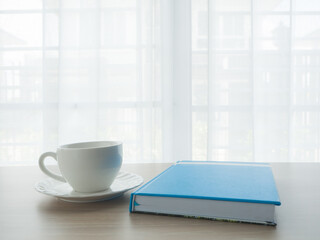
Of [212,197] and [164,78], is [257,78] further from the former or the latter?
[212,197]

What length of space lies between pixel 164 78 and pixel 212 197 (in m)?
1.49

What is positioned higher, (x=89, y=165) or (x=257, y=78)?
(x=257, y=78)

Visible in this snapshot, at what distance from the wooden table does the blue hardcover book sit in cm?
1

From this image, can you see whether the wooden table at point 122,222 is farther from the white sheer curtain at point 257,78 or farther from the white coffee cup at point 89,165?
the white sheer curtain at point 257,78

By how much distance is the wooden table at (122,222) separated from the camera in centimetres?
39

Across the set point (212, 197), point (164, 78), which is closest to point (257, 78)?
point (164, 78)

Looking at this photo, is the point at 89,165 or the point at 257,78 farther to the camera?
the point at 257,78

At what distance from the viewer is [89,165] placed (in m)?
0.50

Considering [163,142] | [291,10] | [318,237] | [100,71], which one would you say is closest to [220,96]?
[163,142]

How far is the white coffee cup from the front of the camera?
502 mm

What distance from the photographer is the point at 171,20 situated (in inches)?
73.5

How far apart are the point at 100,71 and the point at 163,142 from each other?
23.9 inches

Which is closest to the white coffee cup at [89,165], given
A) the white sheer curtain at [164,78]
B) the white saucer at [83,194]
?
the white saucer at [83,194]

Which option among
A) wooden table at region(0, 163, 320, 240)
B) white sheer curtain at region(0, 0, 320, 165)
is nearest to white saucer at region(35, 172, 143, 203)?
wooden table at region(0, 163, 320, 240)
